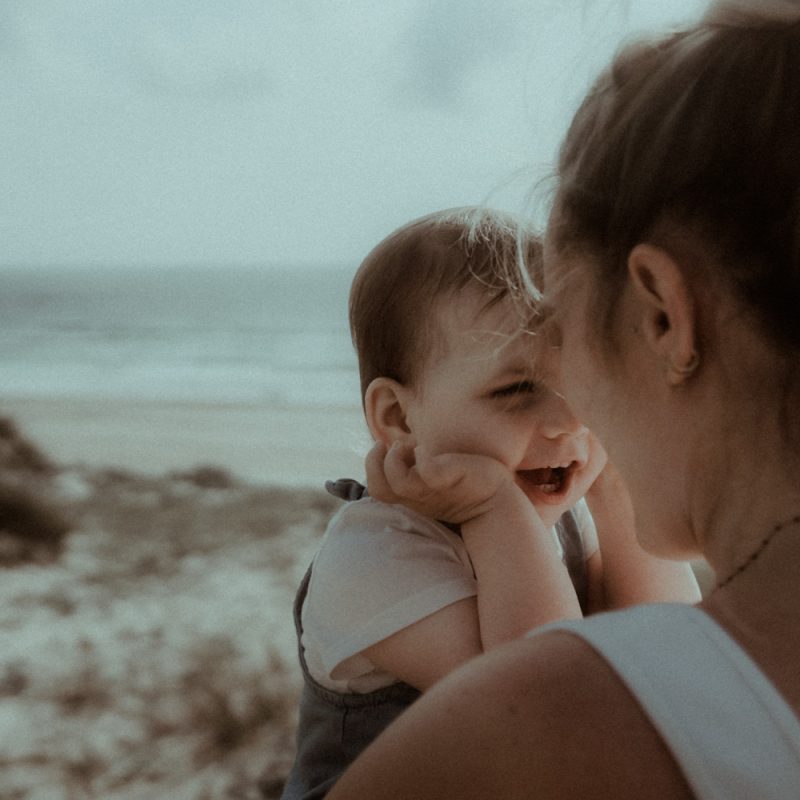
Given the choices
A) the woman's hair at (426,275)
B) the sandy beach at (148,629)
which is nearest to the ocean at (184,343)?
the sandy beach at (148,629)

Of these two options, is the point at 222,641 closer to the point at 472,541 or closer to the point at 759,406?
the point at 472,541

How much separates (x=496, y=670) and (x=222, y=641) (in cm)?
336

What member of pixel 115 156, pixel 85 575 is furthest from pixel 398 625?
pixel 115 156

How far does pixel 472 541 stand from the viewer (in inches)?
50.8

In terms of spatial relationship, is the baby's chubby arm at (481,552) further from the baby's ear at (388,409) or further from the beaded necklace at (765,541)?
the beaded necklace at (765,541)

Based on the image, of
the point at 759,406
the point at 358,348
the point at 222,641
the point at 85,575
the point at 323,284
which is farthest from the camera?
the point at 323,284

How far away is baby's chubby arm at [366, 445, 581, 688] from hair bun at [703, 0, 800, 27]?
64 centimetres

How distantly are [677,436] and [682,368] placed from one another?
0.07m

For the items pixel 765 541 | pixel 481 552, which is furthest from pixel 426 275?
pixel 765 541

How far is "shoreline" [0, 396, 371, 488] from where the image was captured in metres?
9.89

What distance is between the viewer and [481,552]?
127 cm

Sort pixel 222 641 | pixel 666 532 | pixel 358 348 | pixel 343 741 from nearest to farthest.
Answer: pixel 666 532
pixel 343 741
pixel 358 348
pixel 222 641

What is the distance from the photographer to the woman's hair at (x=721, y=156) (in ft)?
2.52

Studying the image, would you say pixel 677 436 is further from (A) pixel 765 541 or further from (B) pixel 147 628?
(B) pixel 147 628
